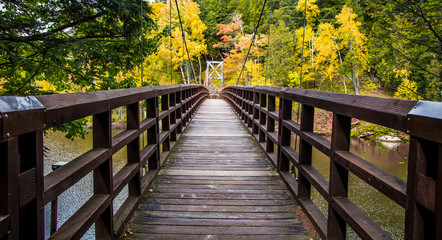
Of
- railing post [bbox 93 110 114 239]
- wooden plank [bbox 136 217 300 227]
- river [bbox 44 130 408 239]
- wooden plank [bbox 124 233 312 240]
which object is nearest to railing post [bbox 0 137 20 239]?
railing post [bbox 93 110 114 239]

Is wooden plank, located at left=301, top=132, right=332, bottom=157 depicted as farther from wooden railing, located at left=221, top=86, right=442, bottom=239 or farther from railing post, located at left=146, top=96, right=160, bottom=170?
railing post, located at left=146, top=96, right=160, bottom=170

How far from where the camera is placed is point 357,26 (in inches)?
870

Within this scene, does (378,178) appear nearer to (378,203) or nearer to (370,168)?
(370,168)

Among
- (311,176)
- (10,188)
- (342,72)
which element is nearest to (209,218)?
(311,176)

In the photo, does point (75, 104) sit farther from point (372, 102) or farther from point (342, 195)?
point (342, 195)

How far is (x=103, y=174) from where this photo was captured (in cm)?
175

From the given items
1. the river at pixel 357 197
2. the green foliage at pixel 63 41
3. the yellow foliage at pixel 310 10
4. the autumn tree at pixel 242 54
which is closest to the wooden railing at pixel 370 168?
the green foliage at pixel 63 41

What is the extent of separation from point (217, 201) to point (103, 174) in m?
1.11

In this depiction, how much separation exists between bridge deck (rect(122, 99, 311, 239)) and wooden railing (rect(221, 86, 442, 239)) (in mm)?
Result: 240

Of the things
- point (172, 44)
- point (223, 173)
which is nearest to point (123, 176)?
point (223, 173)

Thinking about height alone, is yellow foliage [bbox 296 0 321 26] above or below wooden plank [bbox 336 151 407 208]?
above

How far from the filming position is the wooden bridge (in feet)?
3.18

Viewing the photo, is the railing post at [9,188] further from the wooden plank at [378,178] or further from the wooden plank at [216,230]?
the wooden plank at [378,178]

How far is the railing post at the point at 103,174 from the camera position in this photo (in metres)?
1.71
